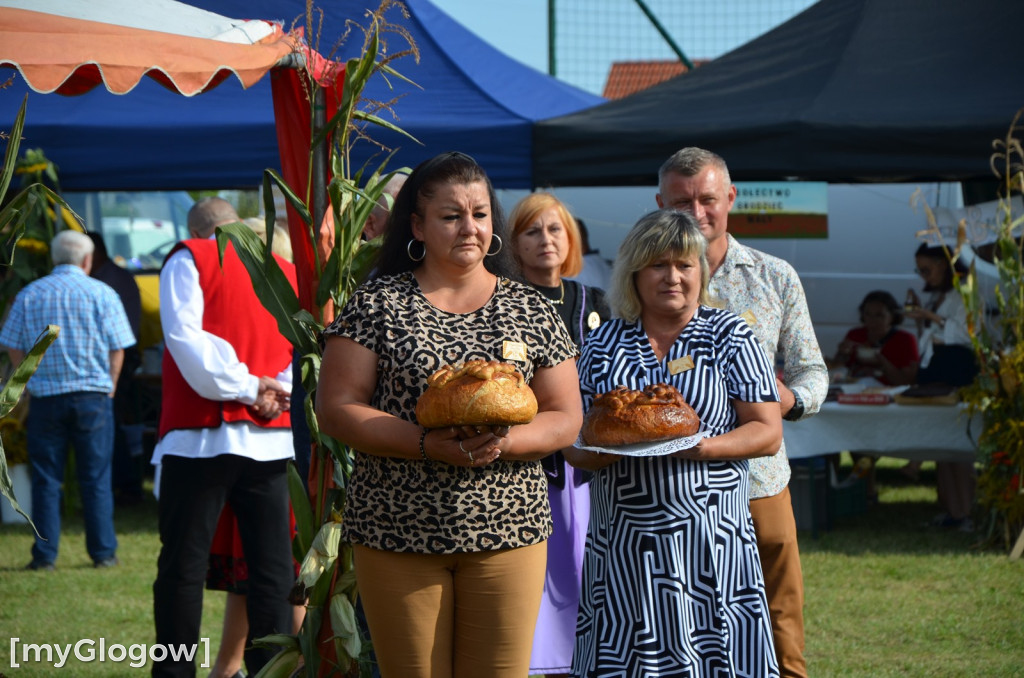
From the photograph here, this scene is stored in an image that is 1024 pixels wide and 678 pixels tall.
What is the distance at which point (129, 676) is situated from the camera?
174 inches

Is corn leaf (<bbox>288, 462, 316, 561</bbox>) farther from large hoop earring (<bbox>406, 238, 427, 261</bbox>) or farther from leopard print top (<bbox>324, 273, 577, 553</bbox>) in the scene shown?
large hoop earring (<bbox>406, 238, 427, 261</bbox>)

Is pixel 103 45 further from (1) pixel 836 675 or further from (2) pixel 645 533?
(1) pixel 836 675

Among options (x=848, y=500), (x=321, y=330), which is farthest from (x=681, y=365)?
(x=848, y=500)

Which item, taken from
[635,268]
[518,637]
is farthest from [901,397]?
[518,637]

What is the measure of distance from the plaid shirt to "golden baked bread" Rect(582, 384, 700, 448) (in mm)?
4477

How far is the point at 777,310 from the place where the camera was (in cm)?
338

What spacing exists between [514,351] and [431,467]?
12.7 inches

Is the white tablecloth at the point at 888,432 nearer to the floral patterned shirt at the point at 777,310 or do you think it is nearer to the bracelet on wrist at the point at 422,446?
the floral patterned shirt at the point at 777,310

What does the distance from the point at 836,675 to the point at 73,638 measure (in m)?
3.26

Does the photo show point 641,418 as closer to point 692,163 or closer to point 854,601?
point 692,163

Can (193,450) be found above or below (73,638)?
above

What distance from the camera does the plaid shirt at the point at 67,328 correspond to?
6.45 metres

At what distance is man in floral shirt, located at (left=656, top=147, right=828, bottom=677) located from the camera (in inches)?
127

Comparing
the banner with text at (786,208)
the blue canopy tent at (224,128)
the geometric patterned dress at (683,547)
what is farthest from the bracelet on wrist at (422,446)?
the banner with text at (786,208)
